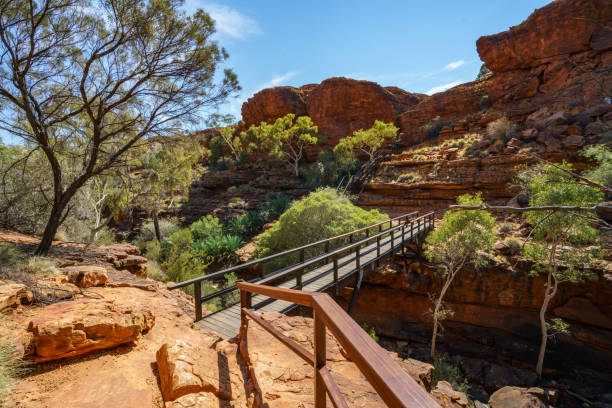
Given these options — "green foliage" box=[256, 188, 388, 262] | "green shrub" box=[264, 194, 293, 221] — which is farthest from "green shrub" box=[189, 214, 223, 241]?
"green foliage" box=[256, 188, 388, 262]

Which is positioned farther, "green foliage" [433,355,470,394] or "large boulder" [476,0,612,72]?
"large boulder" [476,0,612,72]

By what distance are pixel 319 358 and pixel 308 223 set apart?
31.9 ft

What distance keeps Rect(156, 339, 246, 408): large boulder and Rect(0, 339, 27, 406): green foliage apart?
39.2 inches

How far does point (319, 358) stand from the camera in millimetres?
1353

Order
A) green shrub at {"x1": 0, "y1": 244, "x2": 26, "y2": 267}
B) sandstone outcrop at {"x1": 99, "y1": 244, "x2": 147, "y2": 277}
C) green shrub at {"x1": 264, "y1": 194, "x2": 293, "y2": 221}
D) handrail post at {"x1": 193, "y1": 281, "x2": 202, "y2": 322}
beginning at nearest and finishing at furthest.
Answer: handrail post at {"x1": 193, "y1": 281, "x2": 202, "y2": 322} → green shrub at {"x1": 0, "y1": 244, "x2": 26, "y2": 267} → sandstone outcrop at {"x1": 99, "y1": 244, "x2": 147, "y2": 277} → green shrub at {"x1": 264, "y1": 194, "x2": 293, "y2": 221}

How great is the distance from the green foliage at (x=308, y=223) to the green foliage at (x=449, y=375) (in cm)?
542

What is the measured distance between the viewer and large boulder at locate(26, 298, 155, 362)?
7.82ft

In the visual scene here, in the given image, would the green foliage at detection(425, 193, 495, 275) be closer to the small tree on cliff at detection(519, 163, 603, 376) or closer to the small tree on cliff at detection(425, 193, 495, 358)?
the small tree on cliff at detection(425, 193, 495, 358)

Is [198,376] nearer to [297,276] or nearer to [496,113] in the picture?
[297,276]

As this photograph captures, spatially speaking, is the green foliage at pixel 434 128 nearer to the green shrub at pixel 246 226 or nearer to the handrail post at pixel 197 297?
the green shrub at pixel 246 226

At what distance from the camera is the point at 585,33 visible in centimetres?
2112

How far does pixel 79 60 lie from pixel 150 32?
78.0 inches

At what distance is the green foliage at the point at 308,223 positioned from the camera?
10859 mm

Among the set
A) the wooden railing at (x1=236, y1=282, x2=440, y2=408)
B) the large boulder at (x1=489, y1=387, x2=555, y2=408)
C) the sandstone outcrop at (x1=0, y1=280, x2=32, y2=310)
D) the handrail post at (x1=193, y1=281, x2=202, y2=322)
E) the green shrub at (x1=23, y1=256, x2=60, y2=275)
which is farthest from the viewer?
the large boulder at (x1=489, y1=387, x2=555, y2=408)
